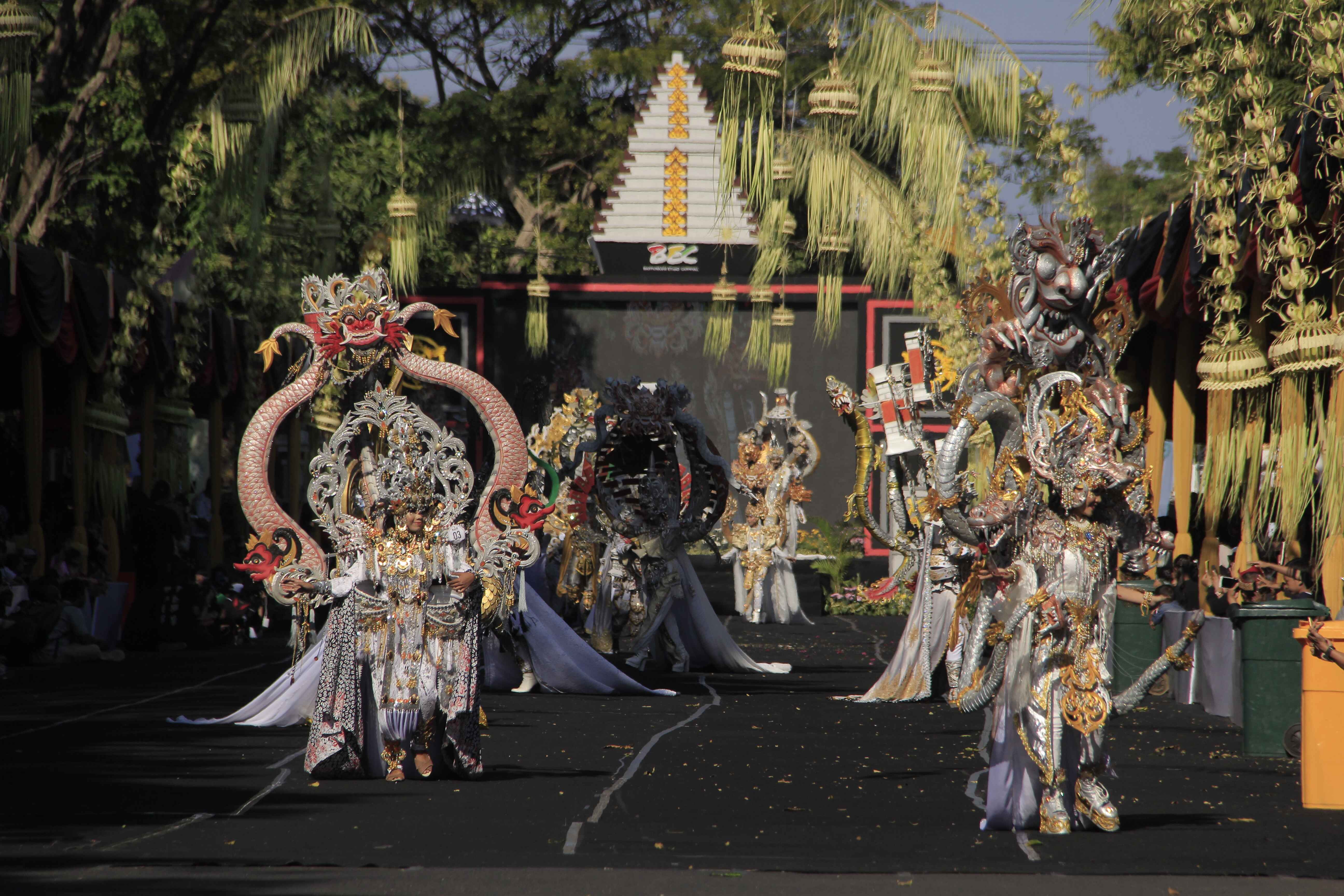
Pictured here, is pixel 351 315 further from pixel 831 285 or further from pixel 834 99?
pixel 831 285

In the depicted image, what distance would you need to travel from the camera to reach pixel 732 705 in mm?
13094

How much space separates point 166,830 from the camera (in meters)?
7.39

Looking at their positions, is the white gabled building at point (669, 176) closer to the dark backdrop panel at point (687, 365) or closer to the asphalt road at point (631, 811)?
the dark backdrop panel at point (687, 365)

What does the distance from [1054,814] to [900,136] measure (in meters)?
10.8

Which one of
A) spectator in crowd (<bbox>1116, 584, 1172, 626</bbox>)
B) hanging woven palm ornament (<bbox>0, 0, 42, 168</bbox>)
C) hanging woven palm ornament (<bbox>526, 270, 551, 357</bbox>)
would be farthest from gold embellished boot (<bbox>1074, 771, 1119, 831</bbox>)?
hanging woven palm ornament (<bbox>526, 270, 551, 357</bbox>)

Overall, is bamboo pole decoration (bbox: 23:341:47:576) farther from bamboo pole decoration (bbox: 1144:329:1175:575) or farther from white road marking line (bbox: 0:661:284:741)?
bamboo pole decoration (bbox: 1144:329:1175:575)

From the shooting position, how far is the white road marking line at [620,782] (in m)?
7.20

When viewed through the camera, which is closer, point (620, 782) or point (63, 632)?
point (620, 782)

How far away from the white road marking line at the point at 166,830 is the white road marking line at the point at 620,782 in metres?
1.61

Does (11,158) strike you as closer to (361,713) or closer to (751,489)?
(361,713)

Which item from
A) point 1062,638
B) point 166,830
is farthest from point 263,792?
point 1062,638

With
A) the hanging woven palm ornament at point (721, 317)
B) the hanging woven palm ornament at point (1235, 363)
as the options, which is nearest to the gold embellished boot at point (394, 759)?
the hanging woven palm ornament at point (1235, 363)

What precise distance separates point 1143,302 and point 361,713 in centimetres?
1001

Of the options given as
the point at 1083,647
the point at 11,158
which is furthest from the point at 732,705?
the point at 11,158
